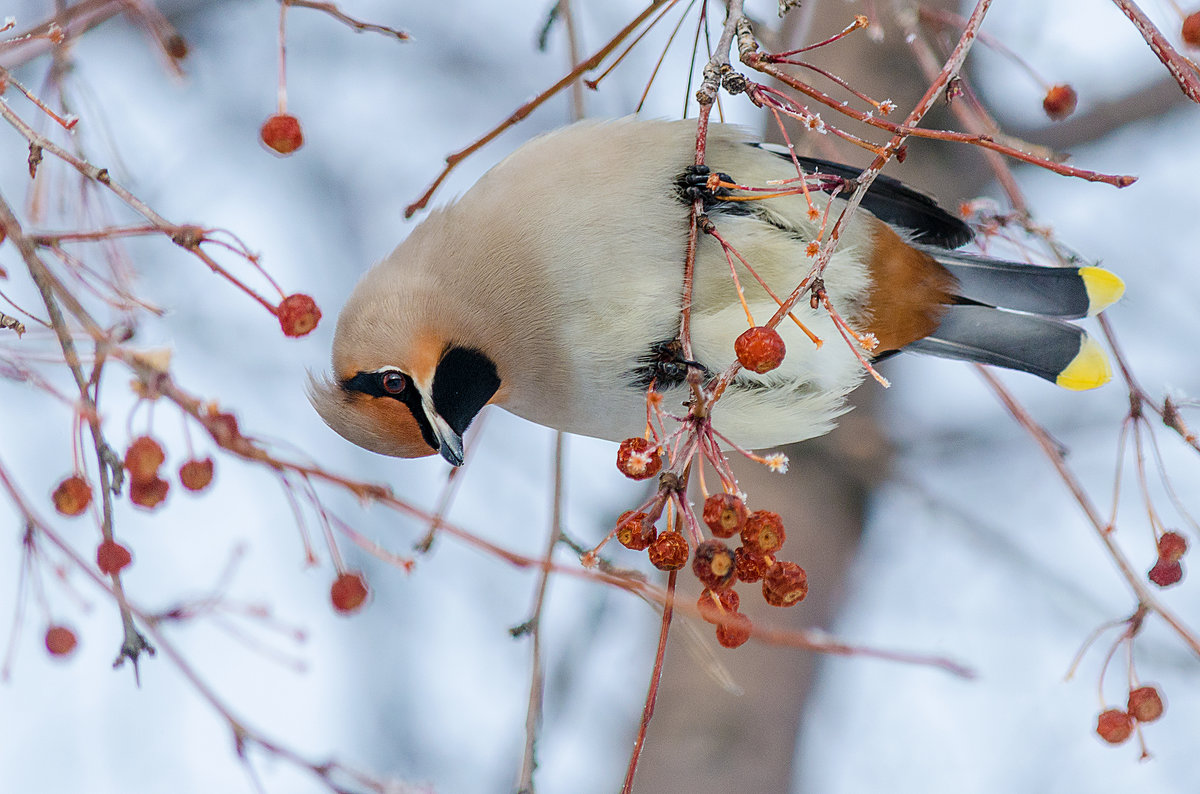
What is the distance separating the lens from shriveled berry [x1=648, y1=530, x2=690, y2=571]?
5.62 feet

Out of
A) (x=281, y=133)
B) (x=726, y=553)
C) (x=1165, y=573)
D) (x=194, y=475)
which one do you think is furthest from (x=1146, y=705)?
(x=281, y=133)

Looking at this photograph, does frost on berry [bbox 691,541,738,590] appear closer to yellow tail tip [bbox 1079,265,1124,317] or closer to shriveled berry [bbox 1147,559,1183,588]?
shriveled berry [bbox 1147,559,1183,588]

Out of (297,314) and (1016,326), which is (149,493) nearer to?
(297,314)

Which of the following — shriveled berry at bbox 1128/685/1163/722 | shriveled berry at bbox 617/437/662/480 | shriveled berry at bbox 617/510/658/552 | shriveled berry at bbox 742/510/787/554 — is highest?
shriveled berry at bbox 1128/685/1163/722

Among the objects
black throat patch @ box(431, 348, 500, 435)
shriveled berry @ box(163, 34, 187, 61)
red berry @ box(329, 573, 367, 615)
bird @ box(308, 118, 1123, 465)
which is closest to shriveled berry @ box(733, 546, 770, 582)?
red berry @ box(329, 573, 367, 615)

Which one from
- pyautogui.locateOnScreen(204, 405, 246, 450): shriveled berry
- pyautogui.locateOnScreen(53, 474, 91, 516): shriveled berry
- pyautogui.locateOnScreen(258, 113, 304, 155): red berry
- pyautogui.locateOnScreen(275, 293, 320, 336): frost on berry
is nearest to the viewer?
pyautogui.locateOnScreen(204, 405, 246, 450): shriveled berry

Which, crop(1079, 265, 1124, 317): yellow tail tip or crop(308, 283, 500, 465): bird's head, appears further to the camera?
crop(1079, 265, 1124, 317): yellow tail tip

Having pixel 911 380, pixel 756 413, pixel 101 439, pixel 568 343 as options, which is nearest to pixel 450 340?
pixel 568 343

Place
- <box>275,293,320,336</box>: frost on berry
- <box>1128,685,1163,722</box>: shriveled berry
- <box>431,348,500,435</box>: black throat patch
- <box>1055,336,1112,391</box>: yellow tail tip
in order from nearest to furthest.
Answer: <box>275,293,320,336</box>: frost on berry, <box>1128,685,1163,722</box>: shriveled berry, <box>431,348,500,435</box>: black throat patch, <box>1055,336,1112,391</box>: yellow tail tip

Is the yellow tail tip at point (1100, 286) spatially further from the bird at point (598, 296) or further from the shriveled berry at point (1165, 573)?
the shriveled berry at point (1165, 573)

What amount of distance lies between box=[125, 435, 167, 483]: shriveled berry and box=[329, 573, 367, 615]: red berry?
0.40m

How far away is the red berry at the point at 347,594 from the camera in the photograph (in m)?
2.06

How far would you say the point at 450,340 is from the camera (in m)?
2.81

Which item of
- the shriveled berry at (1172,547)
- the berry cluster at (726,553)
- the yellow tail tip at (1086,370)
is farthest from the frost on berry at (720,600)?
the yellow tail tip at (1086,370)
